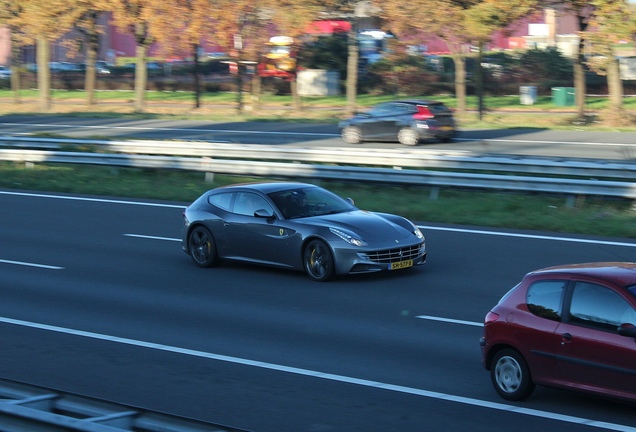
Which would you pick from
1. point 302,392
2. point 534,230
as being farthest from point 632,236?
point 302,392

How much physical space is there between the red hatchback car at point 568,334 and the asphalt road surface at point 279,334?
26 cm

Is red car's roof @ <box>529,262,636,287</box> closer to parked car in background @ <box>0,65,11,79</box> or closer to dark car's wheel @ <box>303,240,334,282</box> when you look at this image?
dark car's wheel @ <box>303,240,334,282</box>

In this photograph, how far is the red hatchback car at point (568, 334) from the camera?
735 cm

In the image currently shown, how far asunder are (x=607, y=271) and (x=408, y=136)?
22513 mm

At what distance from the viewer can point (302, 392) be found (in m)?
8.54

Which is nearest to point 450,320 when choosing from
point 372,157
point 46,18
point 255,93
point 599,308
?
point 599,308

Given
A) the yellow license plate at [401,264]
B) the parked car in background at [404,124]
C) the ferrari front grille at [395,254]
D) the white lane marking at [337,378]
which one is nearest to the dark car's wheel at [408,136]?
the parked car in background at [404,124]

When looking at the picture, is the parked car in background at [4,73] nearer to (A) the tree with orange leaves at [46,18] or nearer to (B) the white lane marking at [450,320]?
(A) the tree with orange leaves at [46,18]

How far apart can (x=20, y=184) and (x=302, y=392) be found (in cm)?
1815

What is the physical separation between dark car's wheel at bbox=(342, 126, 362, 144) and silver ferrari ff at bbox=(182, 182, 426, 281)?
16126 millimetres

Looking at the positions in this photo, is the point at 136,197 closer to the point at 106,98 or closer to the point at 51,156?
the point at 51,156

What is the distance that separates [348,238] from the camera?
43.9 ft

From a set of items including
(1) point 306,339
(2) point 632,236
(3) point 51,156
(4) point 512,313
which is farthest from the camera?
(3) point 51,156

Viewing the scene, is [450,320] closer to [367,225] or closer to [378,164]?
[367,225]
